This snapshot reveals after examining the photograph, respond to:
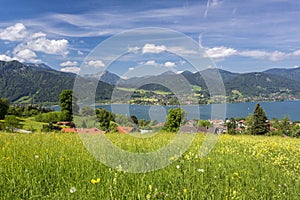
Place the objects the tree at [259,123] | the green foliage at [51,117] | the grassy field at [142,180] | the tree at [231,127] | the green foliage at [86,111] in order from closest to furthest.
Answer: the grassy field at [142,180]
the green foliage at [86,111]
the tree at [231,127]
the tree at [259,123]
the green foliage at [51,117]

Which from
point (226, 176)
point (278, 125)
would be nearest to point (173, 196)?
point (226, 176)

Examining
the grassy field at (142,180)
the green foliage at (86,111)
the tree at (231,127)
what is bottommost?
the tree at (231,127)

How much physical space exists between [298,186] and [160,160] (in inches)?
104

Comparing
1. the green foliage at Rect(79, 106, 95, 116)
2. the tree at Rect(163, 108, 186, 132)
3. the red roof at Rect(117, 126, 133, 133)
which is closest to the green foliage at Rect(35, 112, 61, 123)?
the tree at Rect(163, 108, 186, 132)

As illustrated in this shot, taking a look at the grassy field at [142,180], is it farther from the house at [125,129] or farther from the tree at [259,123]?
the tree at [259,123]

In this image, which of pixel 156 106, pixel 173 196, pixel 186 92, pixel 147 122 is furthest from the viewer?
pixel 147 122

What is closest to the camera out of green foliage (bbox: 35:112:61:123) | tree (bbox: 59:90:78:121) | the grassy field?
the grassy field

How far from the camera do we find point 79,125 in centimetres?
849

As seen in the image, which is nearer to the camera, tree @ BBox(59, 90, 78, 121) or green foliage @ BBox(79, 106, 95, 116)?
green foliage @ BBox(79, 106, 95, 116)

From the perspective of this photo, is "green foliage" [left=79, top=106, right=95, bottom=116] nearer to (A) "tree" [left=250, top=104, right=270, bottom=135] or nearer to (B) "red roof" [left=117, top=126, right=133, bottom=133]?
(B) "red roof" [left=117, top=126, right=133, bottom=133]

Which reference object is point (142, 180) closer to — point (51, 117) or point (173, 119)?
point (173, 119)

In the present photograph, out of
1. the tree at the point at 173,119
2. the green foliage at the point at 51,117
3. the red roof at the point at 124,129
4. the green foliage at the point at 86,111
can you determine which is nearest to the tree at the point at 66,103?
the tree at the point at 173,119

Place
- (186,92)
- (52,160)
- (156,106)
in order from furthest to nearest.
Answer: (156,106), (186,92), (52,160)

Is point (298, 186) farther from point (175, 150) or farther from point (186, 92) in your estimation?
point (186, 92)
